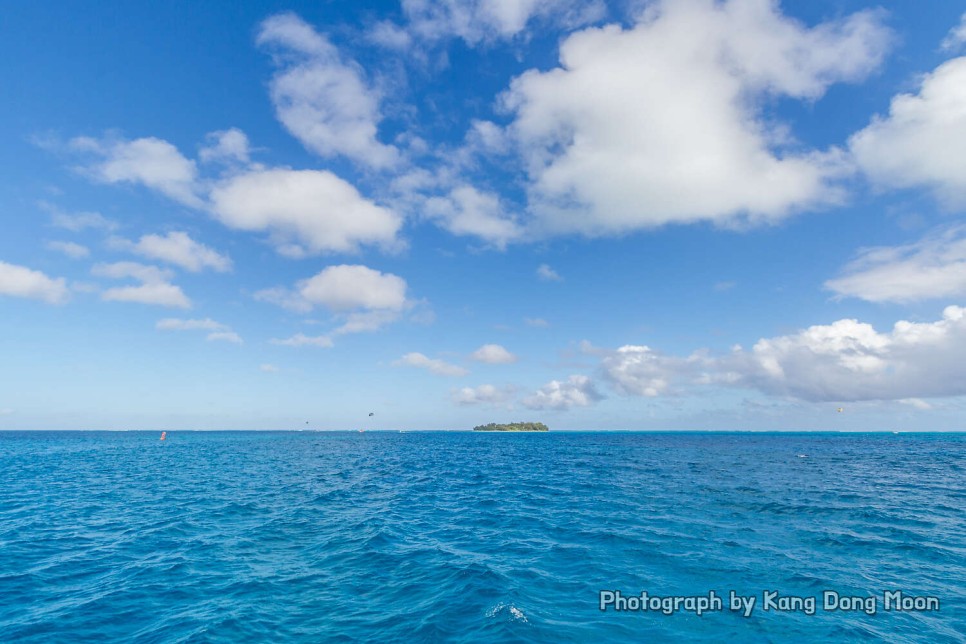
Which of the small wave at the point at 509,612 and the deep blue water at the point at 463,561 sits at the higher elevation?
the small wave at the point at 509,612

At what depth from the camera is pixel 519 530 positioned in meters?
24.9

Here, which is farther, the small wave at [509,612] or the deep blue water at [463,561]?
the small wave at [509,612]

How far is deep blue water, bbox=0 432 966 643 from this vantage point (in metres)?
13.3

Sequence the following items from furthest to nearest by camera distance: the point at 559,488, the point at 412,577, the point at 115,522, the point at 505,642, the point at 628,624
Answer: the point at 559,488 → the point at 115,522 → the point at 412,577 → the point at 628,624 → the point at 505,642

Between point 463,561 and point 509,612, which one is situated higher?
point 509,612

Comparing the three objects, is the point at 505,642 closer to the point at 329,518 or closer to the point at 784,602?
the point at 784,602

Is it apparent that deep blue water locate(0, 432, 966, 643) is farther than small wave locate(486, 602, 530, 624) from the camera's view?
No

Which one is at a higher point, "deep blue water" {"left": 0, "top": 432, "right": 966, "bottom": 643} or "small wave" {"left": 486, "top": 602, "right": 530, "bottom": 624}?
"small wave" {"left": 486, "top": 602, "right": 530, "bottom": 624}

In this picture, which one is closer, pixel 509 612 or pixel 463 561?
pixel 509 612

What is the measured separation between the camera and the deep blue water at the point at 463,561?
13.3 m

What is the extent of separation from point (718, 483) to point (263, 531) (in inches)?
1616

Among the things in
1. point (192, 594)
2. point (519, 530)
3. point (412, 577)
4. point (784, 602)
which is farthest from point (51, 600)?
point (784, 602)

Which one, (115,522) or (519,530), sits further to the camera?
(115,522)

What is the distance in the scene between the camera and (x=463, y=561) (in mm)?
19297
